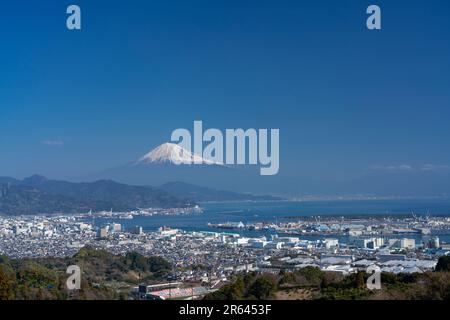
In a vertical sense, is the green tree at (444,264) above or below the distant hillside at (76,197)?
below

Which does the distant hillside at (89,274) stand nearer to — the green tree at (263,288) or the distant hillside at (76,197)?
the green tree at (263,288)

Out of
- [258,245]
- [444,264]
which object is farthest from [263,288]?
[258,245]

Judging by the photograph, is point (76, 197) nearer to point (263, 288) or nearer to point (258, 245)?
point (258, 245)

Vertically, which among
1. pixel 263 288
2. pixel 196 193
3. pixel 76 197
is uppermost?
pixel 196 193

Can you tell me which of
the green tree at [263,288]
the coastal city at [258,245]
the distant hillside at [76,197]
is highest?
the distant hillside at [76,197]

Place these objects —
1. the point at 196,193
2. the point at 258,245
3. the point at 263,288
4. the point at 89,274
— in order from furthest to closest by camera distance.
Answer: the point at 196,193, the point at 258,245, the point at 89,274, the point at 263,288

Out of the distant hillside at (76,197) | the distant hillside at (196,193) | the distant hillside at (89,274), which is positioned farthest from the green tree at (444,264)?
the distant hillside at (196,193)

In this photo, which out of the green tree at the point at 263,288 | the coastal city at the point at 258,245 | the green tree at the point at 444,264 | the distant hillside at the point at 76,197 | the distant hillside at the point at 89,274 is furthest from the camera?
the distant hillside at the point at 76,197
